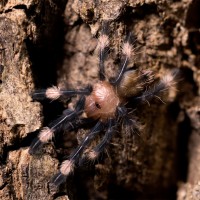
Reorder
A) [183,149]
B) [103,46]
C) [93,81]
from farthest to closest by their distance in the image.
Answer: [183,149] → [93,81] → [103,46]

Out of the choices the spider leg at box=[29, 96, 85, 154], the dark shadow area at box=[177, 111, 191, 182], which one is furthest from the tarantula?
the dark shadow area at box=[177, 111, 191, 182]

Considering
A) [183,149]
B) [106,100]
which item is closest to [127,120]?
[106,100]

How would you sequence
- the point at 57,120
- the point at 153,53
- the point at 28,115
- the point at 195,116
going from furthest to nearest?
1. the point at 195,116
2. the point at 153,53
3. the point at 57,120
4. the point at 28,115

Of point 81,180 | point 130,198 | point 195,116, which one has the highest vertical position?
point 195,116

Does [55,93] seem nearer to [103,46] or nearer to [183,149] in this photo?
[103,46]

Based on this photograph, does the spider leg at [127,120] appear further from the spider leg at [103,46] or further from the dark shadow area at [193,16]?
the dark shadow area at [193,16]

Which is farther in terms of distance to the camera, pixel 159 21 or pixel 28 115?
pixel 159 21

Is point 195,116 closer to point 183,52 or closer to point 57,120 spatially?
point 183,52

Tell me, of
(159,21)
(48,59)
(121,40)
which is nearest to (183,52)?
(159,21)
